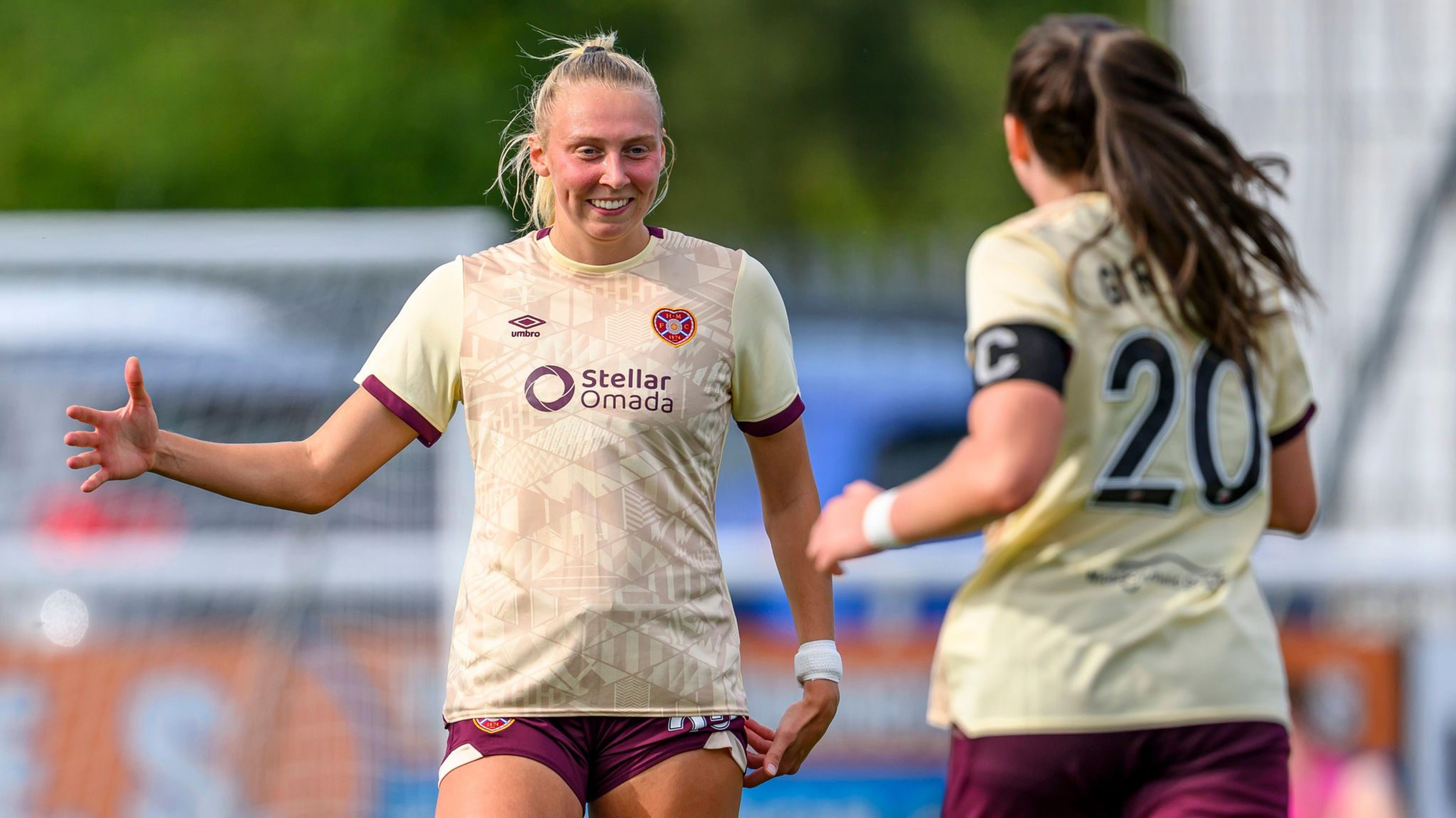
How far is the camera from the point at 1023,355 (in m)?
2.72

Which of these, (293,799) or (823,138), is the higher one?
(823,138)

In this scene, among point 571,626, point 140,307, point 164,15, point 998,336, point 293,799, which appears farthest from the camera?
point 164,15

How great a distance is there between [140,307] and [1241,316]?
6216mm

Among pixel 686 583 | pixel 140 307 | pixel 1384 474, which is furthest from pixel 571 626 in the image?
pixel 1384 474

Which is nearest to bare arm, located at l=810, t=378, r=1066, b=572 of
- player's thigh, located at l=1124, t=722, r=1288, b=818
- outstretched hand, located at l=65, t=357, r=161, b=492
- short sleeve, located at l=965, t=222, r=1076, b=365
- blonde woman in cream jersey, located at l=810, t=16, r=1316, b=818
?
blonde woman in cream jersey, located at l=810, t=16, r=1316, b=818

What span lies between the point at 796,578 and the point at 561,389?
707 mm

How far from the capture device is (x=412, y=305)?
11.5 ft

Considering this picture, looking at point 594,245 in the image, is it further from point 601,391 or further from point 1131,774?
point 1131,774

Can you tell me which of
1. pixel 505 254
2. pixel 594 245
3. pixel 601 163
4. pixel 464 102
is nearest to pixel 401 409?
pixel 505 254

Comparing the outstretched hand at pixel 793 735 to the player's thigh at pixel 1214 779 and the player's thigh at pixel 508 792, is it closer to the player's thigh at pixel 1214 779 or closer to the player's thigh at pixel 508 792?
the player's thigh at pixel 508 792

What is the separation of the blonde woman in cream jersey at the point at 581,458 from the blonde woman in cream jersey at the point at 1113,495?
2.01 ft

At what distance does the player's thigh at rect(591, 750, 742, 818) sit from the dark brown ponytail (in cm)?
128

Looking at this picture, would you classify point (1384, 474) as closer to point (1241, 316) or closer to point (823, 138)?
point (1241, 316)

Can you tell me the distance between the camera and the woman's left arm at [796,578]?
3646 mm
